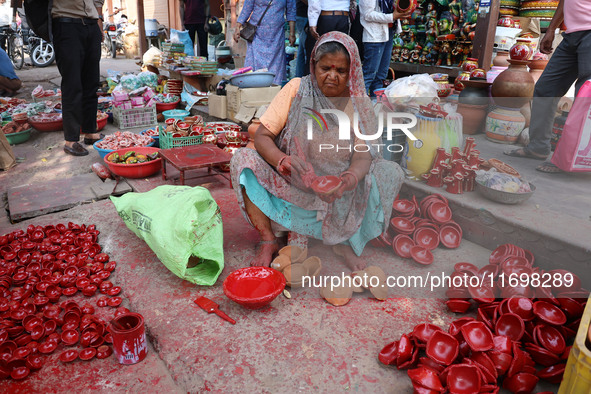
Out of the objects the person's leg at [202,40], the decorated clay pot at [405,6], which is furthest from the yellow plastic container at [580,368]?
the person's leg at [202,40]

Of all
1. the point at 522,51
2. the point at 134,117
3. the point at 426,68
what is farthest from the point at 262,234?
the point at 426,68

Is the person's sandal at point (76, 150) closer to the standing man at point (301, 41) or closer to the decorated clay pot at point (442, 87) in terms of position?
the standing man at point (301, 41)

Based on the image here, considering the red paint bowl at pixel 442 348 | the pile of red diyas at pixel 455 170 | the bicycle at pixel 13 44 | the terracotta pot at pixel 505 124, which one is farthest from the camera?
Result: the bicycle at pixel 13 44

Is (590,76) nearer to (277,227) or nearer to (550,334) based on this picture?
(550,334)

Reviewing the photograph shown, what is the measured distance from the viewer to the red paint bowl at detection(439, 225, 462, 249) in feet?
8.03

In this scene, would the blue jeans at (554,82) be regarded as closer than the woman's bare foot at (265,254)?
No

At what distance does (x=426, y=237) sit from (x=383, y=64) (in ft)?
9.40

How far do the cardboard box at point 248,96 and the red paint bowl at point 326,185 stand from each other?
3.12 m

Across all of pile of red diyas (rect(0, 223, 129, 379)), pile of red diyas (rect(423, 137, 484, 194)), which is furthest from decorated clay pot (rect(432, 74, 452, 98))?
pile of red diyas (rect(0, 223, 129, 379))

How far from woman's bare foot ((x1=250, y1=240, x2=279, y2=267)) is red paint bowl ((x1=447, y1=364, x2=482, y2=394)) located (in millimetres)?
1076

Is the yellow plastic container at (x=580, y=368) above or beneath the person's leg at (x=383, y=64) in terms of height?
beneath

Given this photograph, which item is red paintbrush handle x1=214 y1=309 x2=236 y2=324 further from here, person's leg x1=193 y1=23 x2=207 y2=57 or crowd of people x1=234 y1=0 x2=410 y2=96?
person's leg x1=193 y1=23 x2=207 y2=57

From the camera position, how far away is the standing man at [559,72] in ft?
9.58

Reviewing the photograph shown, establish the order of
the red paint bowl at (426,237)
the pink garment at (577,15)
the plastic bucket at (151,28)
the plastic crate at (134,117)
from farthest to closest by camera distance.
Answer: the plastic bucket at (151,28), the plastic crate at (134,117), the pink garment at (577,15), the red paint bowl at (426,237)
